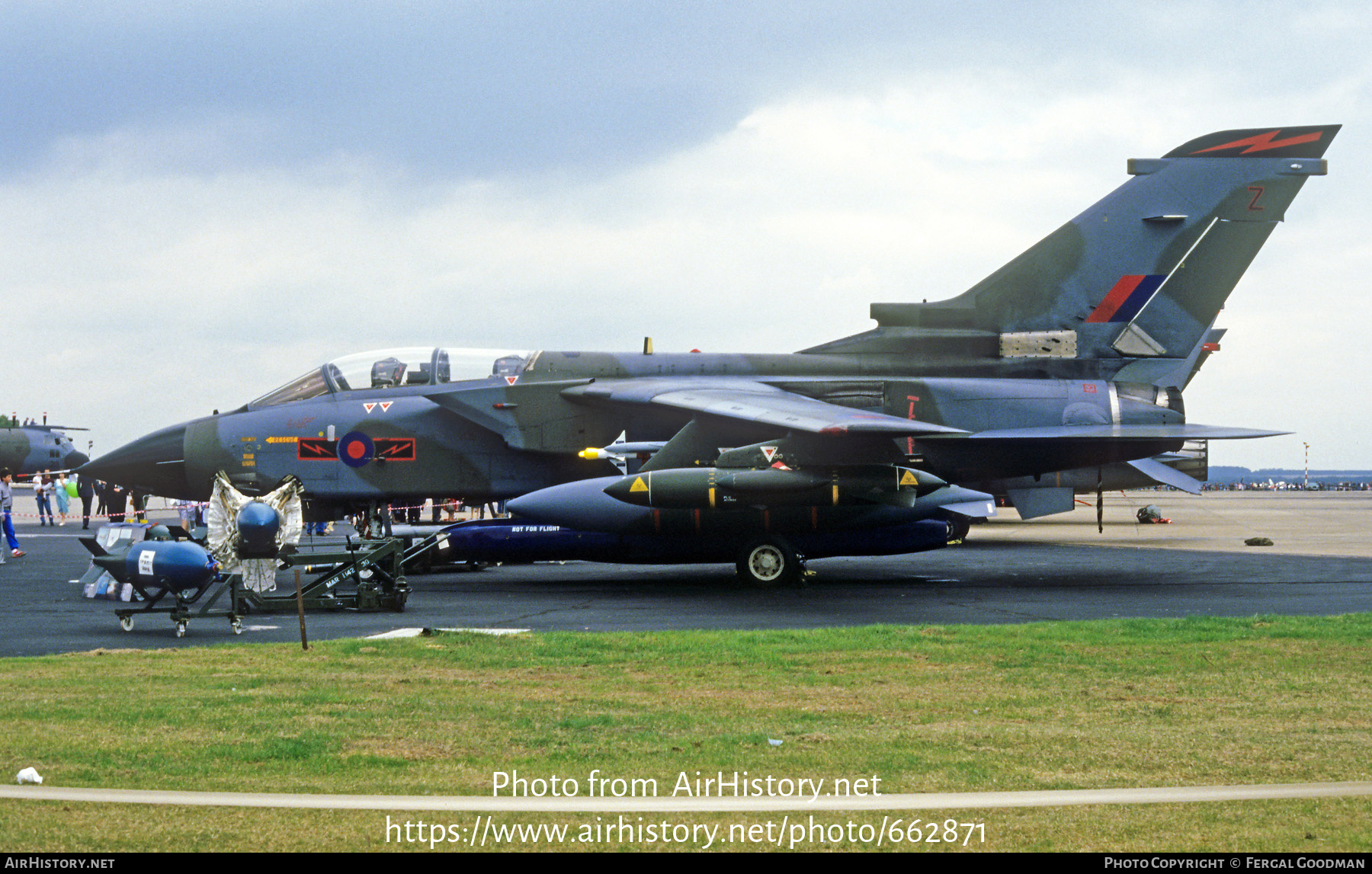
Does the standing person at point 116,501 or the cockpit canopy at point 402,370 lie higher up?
the cockpit canopy at point 402,370

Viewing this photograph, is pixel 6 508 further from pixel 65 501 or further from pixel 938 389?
pixel 938 389

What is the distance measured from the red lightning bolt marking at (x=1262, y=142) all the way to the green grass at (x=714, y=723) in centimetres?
1011

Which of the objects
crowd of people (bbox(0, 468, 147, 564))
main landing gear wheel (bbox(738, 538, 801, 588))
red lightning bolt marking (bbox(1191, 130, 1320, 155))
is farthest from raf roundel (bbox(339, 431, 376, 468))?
red lightning bolt marking (bbox(1191, 130, 1320, 155))

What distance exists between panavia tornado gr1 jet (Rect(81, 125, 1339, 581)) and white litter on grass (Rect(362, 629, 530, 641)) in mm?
3811

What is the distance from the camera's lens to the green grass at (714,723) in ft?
14.6

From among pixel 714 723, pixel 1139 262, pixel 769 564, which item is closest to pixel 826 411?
pixel 769 564

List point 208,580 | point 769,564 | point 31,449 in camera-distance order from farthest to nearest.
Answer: point 31,449 → point 769,564 → point 208,580

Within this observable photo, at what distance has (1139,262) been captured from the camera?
17625 mm

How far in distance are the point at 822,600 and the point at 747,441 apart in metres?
2.52

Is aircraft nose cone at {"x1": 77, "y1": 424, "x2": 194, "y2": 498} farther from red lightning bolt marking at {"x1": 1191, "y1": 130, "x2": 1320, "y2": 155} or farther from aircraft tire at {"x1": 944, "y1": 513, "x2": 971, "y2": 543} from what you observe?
red lightning bolt marking at {"x1": 1191, "y1": 130, "x2": 1320, "y2": 155}

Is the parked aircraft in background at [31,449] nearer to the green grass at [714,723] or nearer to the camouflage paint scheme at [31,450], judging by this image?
the camouflage paint scheme at [31,450]

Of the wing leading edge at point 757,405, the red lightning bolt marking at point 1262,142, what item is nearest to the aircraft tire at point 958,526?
the wing leading edge at point 757,405

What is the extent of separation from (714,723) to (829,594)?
27.8 ft

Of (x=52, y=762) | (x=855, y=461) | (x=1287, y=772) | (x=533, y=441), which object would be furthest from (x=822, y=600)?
(x=52, y=762)
